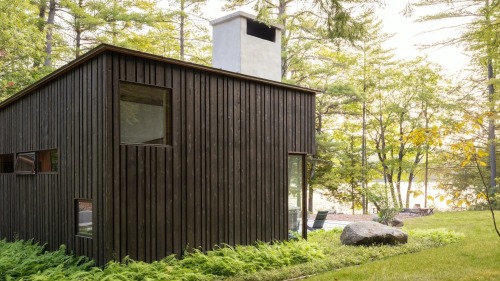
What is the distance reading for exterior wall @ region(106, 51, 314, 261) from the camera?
720 cm

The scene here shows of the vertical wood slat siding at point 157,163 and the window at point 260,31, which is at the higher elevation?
the window at point 260,31

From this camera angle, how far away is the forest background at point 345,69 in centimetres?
1555

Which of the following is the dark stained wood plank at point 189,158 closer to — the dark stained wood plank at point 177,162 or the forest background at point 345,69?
the dark stained wood plank at point 177,162

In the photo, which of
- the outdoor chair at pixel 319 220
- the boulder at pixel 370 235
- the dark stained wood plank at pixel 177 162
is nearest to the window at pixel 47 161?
the dark stained wood plank at pixel 177 162

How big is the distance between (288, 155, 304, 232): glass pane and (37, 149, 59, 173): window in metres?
4.89

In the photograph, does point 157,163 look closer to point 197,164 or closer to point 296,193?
point 197,164

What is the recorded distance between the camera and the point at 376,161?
26.7 meters

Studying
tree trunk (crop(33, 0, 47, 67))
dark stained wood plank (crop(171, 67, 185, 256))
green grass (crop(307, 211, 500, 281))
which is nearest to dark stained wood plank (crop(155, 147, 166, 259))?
dark stained wood plank (crop(171, 67, 185, 256))

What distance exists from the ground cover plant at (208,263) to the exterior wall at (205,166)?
36 cm

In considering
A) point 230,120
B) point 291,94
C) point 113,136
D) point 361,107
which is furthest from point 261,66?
point 361,107

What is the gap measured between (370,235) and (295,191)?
1.94m

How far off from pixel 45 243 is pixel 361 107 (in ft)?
67.4

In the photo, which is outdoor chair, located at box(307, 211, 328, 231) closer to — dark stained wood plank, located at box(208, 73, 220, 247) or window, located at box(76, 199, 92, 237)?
dark stained wood plank, located at box(208, 73, 220, 247)

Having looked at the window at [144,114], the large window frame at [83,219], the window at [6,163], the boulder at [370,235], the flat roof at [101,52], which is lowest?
the boulder at [370,235]
